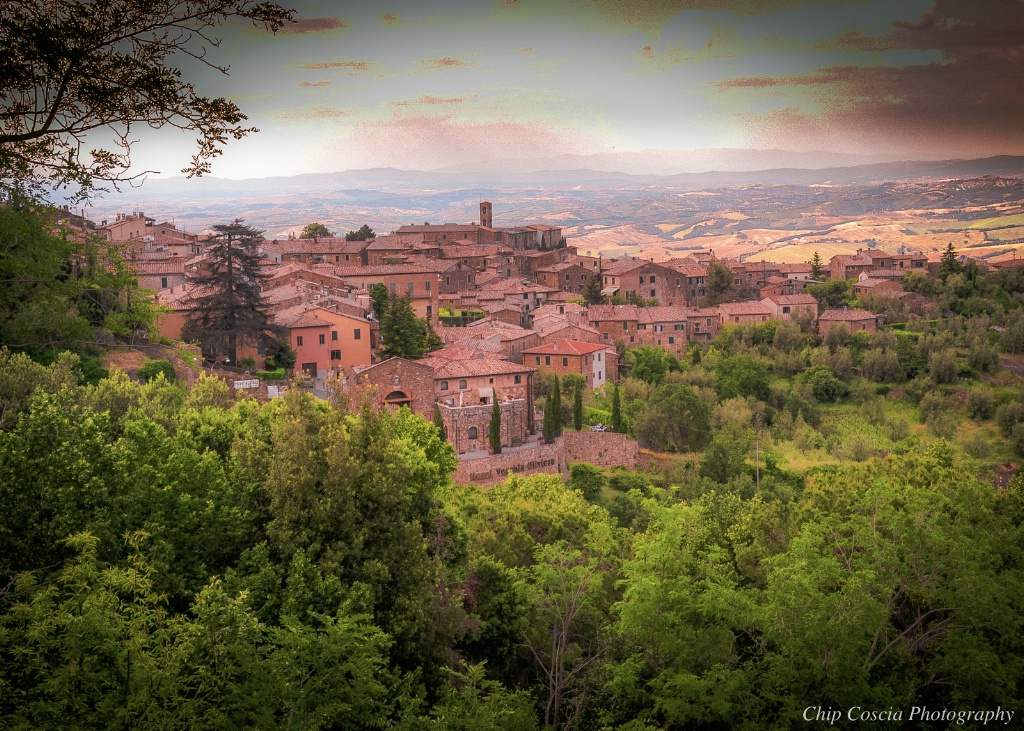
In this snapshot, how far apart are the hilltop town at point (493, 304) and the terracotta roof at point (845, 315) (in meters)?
0.09

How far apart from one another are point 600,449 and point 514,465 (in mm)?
3847

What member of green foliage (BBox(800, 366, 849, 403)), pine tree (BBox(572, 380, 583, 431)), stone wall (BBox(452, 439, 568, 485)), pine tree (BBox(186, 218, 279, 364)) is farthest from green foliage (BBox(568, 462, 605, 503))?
green foliage (BBox(800, 366, 849, 403))


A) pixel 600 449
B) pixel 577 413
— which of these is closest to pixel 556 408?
pixel 600 449

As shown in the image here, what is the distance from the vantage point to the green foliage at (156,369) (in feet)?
64.0

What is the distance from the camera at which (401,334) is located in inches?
1163

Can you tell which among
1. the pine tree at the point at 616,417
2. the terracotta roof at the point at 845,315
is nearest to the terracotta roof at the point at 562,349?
the pine tree at the point at 616,417

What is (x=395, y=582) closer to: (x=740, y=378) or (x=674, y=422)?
(x=674, y=422)

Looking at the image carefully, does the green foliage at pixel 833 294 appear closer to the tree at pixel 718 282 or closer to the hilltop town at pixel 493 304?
the hilltop town at pixel 493 304

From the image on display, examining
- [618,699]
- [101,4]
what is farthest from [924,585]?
[101,4]

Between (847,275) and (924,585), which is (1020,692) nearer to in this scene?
(924,585)

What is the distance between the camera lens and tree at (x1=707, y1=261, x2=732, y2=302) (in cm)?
5172

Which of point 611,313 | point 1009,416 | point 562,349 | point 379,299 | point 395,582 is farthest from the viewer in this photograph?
point 611,313

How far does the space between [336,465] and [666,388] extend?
23820 mm

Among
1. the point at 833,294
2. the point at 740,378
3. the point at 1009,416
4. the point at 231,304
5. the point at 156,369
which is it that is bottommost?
the point at 1009,416
